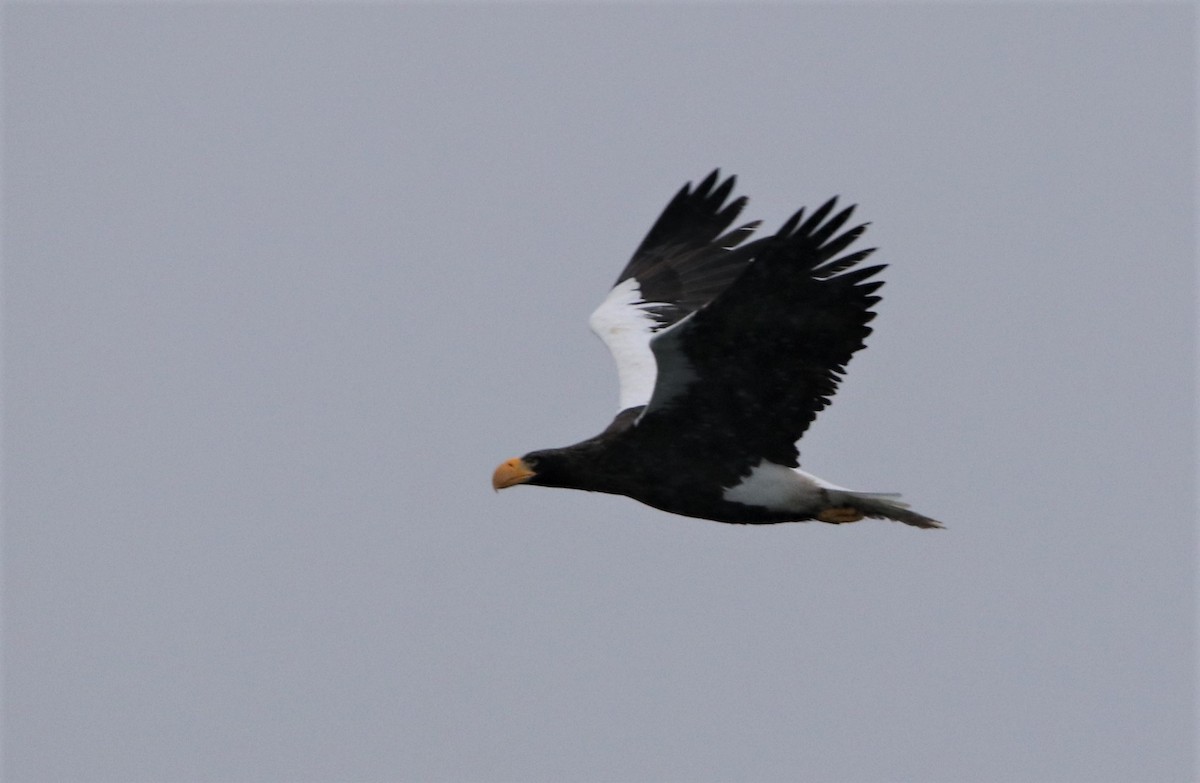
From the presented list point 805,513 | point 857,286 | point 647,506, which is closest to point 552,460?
point 647,506

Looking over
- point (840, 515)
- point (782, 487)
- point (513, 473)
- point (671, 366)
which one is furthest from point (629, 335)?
point (671, 366)

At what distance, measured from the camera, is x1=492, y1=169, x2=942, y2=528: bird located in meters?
11.3

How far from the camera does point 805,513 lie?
12664mm

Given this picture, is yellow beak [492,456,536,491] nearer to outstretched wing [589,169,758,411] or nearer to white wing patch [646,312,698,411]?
white wing patch [646,312,698,411]

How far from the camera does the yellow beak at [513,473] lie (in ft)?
43.1

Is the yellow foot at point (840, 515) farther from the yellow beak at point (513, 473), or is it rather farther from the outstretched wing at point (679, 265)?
the outstretched wing at point (679, 265)

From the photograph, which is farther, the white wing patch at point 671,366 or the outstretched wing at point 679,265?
the outstretched wing at point 679,265

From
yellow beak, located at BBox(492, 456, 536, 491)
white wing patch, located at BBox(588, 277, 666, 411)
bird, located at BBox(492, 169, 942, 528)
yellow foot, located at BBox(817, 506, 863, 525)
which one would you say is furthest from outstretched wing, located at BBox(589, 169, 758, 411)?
yellow foot, located at BBox(817, 506, 863, 525)

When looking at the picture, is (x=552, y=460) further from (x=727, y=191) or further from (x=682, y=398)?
(x=727, y=191)

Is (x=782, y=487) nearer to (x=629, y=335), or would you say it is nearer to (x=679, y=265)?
(x=629, y=335)

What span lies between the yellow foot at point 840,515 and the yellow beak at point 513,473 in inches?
79.5

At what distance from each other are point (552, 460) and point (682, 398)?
1399 mm

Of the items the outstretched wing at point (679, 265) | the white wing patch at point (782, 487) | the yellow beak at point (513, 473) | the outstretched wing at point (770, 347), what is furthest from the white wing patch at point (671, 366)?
the outstretched wing at point (679, 265)

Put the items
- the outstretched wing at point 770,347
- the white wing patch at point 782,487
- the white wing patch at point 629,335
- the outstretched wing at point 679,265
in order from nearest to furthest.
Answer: the outstretched wing at point 770,347
the white wing patch at point 782,487
the white wing patch at point 629,335
the outstretched wing at point 679,265
